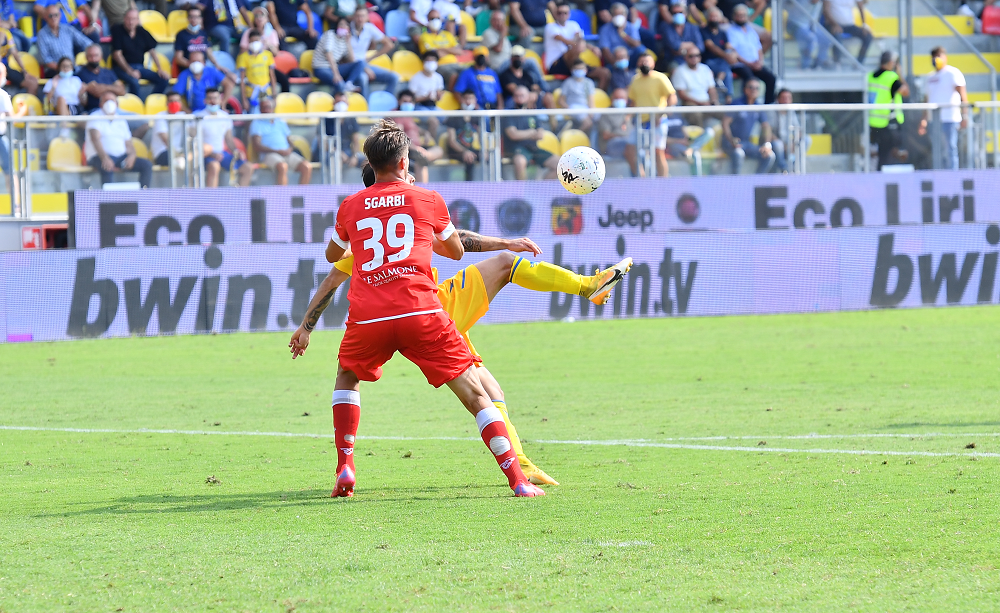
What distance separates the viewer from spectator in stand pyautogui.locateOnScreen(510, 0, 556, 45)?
22.6 m

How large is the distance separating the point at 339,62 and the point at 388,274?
15.8 metres

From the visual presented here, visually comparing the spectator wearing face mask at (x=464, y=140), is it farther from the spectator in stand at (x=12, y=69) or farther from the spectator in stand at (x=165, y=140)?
the spectator in stand at (x=12, y=69)

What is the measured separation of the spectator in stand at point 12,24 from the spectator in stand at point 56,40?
0.38m

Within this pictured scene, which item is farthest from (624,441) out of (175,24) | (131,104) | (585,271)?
(175,24)

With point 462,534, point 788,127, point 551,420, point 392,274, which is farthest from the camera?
point 788,127

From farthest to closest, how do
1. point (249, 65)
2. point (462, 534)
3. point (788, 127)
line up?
point (249, 65), point (788, 127), point (462, 534)

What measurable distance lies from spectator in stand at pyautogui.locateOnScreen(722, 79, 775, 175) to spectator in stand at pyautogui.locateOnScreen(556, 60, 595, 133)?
11.7 feet

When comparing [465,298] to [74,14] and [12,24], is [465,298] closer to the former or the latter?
[74,14]

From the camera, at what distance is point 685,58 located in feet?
71.7

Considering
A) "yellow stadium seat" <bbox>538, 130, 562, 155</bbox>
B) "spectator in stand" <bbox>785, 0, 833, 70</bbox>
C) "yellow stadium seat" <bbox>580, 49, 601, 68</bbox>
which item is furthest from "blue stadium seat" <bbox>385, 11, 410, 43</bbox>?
"spectator in stand" <bbox>785, 0, 833, 70</bbox>

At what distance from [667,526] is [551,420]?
3.95 metres

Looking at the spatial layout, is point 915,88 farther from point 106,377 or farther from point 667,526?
point 667,526

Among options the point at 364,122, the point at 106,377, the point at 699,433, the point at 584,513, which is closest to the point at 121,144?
the point at 364,122

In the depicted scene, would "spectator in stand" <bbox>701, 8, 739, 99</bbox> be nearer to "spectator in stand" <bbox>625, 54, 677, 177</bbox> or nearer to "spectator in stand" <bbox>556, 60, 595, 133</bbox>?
"spectator in stand" <bbox>625, 54, 677, 177</bbox>
